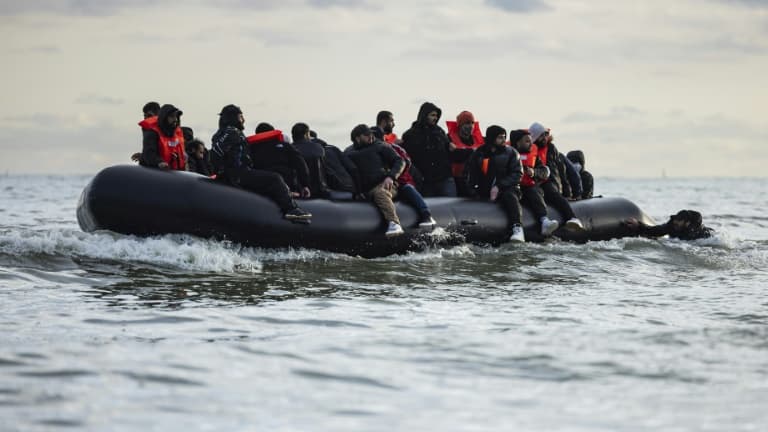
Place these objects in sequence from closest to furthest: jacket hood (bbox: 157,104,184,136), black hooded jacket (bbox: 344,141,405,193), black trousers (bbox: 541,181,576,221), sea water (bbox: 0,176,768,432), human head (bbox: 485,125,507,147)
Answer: sea water (bbox: 0,176,768,432), jacket hood (bbox: 157,104,184,136), black hooded jacket (bbox: 344,141,405,193), human head (bbox: 485,125,507,147), black trousers (bbox: 541,181,576,221)

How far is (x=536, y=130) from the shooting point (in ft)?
46.2

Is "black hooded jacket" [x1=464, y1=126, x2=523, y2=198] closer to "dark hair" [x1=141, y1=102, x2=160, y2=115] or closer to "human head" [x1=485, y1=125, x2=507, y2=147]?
"human head" [x1=485, y1=125, x2=507, y2=147]

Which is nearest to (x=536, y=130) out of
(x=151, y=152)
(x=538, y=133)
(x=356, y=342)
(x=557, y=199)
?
(x=538, y=133)

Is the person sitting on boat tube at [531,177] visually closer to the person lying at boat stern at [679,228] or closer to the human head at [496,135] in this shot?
the human head at [496,135]

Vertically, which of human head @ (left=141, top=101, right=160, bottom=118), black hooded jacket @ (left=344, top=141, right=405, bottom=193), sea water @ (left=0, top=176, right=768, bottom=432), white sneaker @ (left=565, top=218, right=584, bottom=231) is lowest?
sea water @ (left=0, top=176, right=768, bottom=432)

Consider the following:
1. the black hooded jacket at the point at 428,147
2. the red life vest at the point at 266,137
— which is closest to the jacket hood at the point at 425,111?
the black hooded jacket at the point at 428,147

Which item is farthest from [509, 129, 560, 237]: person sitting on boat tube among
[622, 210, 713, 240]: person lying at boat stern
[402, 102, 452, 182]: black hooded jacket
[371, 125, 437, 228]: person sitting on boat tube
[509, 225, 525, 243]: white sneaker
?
[622, 210, 713, 240]: person lying at boat stern

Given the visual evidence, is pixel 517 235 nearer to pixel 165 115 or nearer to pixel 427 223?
pixel 427 223

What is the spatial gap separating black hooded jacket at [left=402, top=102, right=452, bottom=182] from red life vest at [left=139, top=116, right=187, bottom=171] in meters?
3.48

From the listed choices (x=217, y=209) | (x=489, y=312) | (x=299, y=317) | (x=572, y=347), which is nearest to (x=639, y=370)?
(x=572, y=347)

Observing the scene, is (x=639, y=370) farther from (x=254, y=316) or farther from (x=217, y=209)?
(x=217, y=209)

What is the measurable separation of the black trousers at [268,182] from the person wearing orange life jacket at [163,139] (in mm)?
844

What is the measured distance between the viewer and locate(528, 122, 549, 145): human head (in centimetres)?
1405

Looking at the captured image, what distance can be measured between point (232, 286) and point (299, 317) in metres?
1.74
